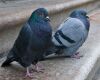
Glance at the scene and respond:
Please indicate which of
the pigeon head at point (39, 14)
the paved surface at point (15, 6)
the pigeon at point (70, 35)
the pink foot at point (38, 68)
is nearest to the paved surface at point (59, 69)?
the pink foot at point (38, 68)

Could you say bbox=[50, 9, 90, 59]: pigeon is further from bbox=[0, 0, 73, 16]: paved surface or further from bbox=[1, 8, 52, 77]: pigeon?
bbox=[0, 0, 73, 16]: paved surface

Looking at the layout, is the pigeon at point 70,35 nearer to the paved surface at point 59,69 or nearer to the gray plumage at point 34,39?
the paved surface at point 59,69

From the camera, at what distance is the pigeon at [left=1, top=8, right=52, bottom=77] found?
3357mm

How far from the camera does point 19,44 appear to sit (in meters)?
3.43

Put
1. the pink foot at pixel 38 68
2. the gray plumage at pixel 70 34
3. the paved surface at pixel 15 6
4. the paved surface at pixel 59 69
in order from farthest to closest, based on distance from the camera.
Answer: the paved surface at pixel 15 6 → the gray plumage at pixel 70 34 → the pink foot at pixel 38 68 → the paved surface at pixel 59 69

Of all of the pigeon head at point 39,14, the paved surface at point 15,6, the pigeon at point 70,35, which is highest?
the pigeon head at point 39,14

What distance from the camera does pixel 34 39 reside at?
3.36m

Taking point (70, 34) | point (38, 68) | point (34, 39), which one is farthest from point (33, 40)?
point (70, 34)

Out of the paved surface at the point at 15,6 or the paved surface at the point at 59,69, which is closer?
the paved surface at the point at 59,69

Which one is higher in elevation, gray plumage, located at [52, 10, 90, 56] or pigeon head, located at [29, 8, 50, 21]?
pigeon head, located at [29, 8, 50, 21]

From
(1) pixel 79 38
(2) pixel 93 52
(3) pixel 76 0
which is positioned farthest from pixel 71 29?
(3) pixel 76 0

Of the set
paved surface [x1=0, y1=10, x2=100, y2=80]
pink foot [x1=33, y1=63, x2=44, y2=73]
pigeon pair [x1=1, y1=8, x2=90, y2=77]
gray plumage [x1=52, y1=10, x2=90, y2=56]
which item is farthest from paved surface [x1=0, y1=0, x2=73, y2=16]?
pigeon pair [x1=1, y1=8, x2=90, y2=77]

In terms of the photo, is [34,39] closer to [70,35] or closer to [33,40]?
[33,40]

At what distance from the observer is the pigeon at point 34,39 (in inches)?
132
